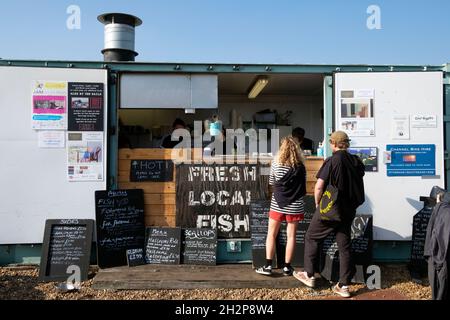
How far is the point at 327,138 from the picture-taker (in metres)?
5.46

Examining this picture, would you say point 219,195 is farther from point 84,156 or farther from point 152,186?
point 84,156

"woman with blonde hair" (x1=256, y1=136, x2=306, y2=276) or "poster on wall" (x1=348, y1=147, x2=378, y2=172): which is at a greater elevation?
"poster on wall" (x1=348, y1=147, x2=378, y2=172)

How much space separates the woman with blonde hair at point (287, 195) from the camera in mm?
4672

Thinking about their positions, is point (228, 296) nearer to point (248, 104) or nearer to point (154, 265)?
point (154, 265)

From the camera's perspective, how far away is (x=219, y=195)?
539 cm

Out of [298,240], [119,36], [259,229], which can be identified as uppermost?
[119,36]

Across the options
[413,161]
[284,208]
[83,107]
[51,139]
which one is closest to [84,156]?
[51,139]

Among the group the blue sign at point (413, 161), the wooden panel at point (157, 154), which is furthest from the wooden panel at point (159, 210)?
the blue sign at point (413, 161)

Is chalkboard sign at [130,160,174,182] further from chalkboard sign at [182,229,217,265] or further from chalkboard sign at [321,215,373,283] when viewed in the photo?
chalkboard sign at [321,215,373,283]

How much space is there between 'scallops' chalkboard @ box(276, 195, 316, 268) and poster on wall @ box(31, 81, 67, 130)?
317 cm

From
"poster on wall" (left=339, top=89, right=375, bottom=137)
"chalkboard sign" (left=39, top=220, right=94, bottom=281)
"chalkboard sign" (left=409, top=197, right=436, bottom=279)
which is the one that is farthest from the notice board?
"chalkboard sign" (left=409, top=197, right=436, bottom=279)

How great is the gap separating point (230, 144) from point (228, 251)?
217 cm

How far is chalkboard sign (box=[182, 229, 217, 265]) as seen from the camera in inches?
206

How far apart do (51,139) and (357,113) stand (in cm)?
405
